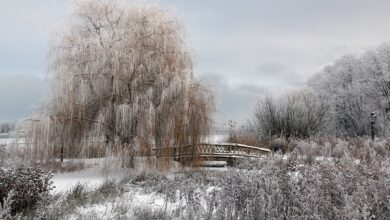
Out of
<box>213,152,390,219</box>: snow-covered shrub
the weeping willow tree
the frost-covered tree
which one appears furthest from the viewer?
the frost-covered tree

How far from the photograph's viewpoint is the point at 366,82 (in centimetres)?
5144

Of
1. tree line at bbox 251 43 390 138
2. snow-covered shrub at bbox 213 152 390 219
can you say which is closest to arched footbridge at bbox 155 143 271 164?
snow-covered shrub at bbox 213 152 390 219

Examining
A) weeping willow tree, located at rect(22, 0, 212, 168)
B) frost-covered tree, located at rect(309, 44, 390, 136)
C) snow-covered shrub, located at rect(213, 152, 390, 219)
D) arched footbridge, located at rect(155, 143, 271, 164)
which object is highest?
frost-covered tree, located at rect(309, 44, 390, 136)

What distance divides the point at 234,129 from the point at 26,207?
865 inches

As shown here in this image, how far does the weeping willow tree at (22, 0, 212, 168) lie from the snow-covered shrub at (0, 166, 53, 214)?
7152 mm

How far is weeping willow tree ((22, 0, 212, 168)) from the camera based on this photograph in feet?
51.3

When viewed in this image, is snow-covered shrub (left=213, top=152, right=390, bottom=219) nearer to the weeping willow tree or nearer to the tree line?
the weeping willow tree

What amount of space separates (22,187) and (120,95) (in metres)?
8.60

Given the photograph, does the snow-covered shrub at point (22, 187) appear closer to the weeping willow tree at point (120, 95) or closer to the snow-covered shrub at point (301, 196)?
the snow-covered shrub at point (301, 196)

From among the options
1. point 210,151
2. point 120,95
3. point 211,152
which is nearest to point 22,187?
point 120,95

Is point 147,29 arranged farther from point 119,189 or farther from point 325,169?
point 325,169

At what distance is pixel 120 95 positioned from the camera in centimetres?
1602

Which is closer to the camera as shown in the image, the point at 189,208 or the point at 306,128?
the point at 189,208

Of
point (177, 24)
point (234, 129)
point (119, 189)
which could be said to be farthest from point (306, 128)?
point (119, 189)
